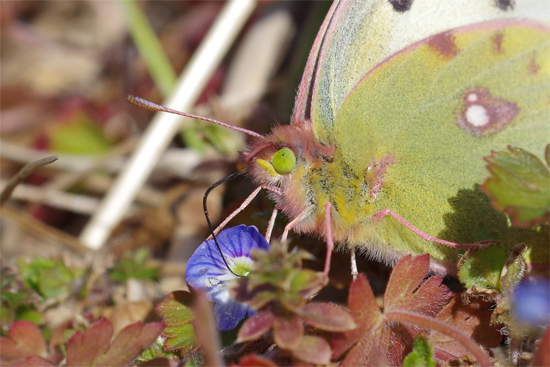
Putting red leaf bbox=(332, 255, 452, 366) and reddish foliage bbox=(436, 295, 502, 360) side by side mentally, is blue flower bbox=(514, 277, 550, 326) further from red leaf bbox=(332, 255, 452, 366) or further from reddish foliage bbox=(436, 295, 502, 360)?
red leaf bbox=(332, 255, 452, 366)

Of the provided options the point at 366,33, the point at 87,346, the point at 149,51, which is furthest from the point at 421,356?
the point at 149,51

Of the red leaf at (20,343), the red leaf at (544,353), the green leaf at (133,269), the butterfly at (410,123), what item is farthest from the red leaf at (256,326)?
the green leaf at (133,269)

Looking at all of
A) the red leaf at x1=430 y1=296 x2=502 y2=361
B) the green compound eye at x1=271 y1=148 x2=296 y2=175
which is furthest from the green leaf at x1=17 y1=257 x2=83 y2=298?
the red leaf at x1=430 y1=296 x2=502 y2=361

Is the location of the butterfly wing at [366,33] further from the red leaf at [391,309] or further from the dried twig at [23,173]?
the dried twig at [23,173]

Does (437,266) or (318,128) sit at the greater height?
(318,128)

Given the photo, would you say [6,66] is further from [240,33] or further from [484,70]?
[484,70]

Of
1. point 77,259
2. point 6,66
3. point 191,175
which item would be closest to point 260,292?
point 77,259
